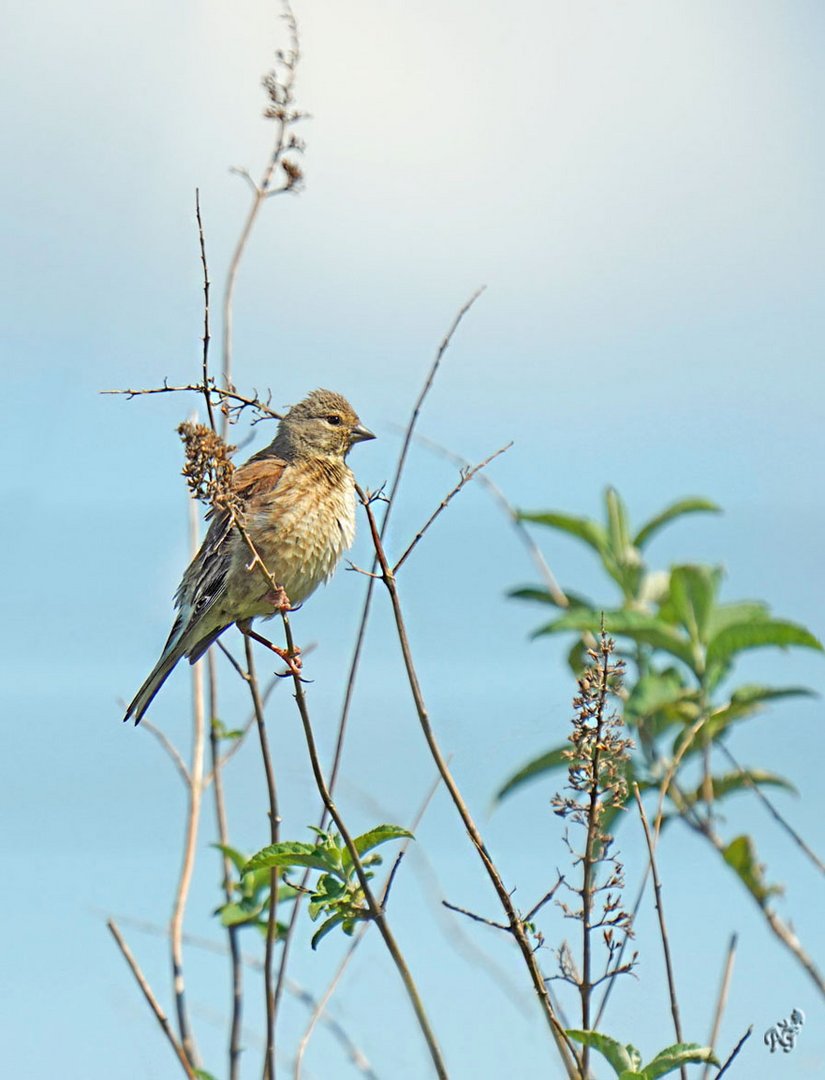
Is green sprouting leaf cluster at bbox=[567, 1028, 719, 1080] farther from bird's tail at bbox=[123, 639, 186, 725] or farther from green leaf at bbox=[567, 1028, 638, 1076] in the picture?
bird's tail at bbox=[123, 639, 186, 725]

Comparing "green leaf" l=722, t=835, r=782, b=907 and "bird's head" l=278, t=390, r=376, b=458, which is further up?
"bird's head" l=278, t=390, r=376, b=458

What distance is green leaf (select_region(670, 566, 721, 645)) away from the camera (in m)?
4.81

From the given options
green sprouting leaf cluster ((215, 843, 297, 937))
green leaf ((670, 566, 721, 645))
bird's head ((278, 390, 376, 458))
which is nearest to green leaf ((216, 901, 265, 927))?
green sprouting leaf cluster ((215, 843, 297, 937))

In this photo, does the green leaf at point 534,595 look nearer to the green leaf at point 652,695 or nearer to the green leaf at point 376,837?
the green leaf at point 652,695

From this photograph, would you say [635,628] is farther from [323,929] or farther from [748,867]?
[323,929]

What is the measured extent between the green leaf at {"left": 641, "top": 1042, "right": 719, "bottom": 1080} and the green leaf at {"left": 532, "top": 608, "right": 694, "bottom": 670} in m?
2.17

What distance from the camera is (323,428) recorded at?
5.56 meters

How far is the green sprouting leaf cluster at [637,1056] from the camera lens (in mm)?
2447

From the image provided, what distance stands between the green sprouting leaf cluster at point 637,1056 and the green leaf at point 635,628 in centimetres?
213

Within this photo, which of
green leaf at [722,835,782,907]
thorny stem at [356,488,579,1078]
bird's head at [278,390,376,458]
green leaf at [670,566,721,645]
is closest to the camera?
thorny stem at [356,488,579,1078]

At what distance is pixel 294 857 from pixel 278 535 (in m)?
2.20

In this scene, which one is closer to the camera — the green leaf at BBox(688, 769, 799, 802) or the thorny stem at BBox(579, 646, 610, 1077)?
the thorny stem at BBox(579, 646, 610, 1077)

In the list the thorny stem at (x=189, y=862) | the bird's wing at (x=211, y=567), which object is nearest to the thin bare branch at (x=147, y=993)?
the thorny stem at (x=189, y=862)

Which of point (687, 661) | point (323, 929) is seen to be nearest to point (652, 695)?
point (687, 661)
